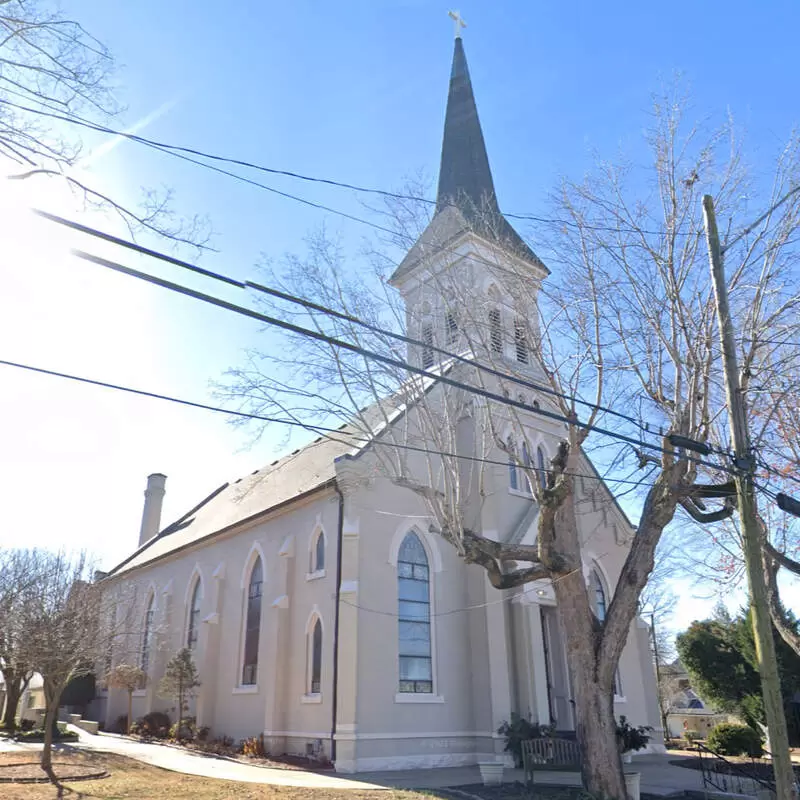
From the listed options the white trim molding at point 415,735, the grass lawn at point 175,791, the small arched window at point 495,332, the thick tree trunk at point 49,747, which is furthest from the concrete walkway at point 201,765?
the small arched window at point 495,332

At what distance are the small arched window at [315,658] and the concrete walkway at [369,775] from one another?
90.9 inches

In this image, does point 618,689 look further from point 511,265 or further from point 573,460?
point 511,265

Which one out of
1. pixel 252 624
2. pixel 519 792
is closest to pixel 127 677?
pixel 252 624

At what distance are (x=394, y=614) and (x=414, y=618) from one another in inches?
33.2

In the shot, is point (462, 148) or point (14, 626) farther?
point (462, 148)

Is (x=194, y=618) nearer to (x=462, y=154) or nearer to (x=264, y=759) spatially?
(x=264, y=759)

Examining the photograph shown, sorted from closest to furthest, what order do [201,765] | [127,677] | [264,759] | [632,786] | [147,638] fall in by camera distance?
[632,786]
[201,765]
[264,759]
[127,677]
[147,638]

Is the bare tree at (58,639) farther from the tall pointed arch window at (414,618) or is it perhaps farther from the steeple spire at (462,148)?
the steeple spire at (462,148)

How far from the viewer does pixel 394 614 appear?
17.6 metres

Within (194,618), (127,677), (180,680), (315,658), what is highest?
(194,618)

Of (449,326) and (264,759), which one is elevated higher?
(449,326)

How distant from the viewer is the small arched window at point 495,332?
15256 millimetres

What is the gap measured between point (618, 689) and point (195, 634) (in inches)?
559

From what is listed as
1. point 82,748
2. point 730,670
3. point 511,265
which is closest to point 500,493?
point 511,265
